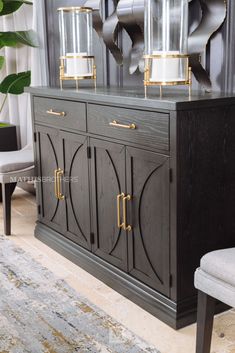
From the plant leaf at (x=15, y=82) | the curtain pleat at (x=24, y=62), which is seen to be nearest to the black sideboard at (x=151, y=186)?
the curtain pleat at (x=24, y=62)

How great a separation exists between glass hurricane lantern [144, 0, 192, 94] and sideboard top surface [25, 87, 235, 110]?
8 cm

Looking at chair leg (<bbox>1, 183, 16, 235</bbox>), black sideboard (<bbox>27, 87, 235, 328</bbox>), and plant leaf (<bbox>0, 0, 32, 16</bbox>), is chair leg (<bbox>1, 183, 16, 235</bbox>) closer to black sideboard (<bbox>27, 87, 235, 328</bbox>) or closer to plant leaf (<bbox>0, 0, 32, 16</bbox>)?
black sideboard (<bbox>27, 87, 235, 328</bbox>)

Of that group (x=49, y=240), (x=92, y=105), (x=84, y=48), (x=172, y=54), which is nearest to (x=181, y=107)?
(x=172, y=54)

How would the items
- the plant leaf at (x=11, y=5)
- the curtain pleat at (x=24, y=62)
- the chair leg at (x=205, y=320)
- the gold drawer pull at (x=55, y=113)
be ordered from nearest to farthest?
the chair leg at (x=205, y=320)
the gold drawer pull at (x=55, y=113)
the curtain pleat at (x=24, y=62)
the plant leaf at (x=11, y=5)

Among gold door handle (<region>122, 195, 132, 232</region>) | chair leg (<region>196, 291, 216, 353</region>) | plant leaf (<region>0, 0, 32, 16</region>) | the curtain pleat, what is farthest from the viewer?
plant leaf (<region>0, 0, 32, 16</region>)

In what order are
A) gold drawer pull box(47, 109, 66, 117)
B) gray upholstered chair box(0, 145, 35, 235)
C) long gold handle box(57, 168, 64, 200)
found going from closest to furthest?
Answer: gold drawer pull box(47, 109, 66, 117) < long gold handle box(57, 168, 64, 200) < gray upholstered chair box(0, 145, 35, 235)

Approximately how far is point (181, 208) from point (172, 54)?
67 centimetres

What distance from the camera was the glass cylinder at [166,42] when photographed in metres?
2.28

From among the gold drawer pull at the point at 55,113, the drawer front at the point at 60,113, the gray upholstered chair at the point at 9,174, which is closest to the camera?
the drawer front at the point at 60,113

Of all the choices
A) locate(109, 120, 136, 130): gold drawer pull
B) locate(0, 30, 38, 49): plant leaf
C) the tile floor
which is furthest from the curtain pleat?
locate(109, 120, 136, 130): gold drawer pull

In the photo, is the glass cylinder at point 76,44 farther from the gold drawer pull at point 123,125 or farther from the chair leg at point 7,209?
the chair leg at point 7,209

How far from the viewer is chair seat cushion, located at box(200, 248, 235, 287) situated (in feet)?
5.54

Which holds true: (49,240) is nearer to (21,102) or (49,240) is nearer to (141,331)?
(141,331)

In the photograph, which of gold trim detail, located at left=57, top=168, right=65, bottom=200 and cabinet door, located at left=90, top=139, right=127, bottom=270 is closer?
cabinet door, located at left=90, top=139, right=127, bottom=270
